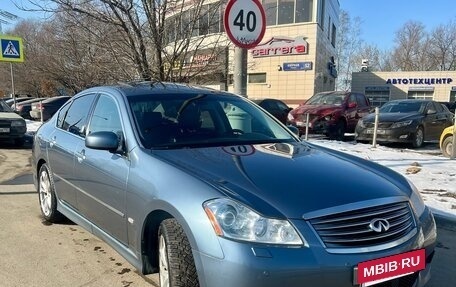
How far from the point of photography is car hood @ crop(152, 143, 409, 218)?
2537 mm

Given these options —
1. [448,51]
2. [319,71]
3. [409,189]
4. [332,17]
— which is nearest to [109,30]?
[409,189]

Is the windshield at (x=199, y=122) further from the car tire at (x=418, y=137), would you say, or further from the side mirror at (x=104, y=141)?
the car tire at (x=418, y=137)

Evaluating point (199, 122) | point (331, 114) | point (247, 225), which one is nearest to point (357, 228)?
point (247, 225)

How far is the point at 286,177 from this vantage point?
284 centimetres

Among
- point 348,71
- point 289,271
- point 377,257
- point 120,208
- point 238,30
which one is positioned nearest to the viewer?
point 289,271

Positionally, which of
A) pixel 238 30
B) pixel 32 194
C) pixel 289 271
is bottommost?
pixel 32 194

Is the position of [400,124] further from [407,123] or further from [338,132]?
[338,132]

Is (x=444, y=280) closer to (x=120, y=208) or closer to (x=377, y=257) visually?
(x=377, y=257)

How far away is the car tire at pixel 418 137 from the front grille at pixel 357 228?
10.1 m

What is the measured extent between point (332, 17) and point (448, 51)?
3804 cm

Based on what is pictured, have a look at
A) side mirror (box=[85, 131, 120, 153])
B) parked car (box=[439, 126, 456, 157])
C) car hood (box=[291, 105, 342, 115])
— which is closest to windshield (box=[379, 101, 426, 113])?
car hood (box=[291, 105, 342, 115])

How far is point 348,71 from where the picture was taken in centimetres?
6562

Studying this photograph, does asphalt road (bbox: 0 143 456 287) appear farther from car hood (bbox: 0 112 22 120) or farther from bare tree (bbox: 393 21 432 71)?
bare tree (bbox: 393 21 432 71)

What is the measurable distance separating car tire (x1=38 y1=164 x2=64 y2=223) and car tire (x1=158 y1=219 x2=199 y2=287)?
8.60ft
